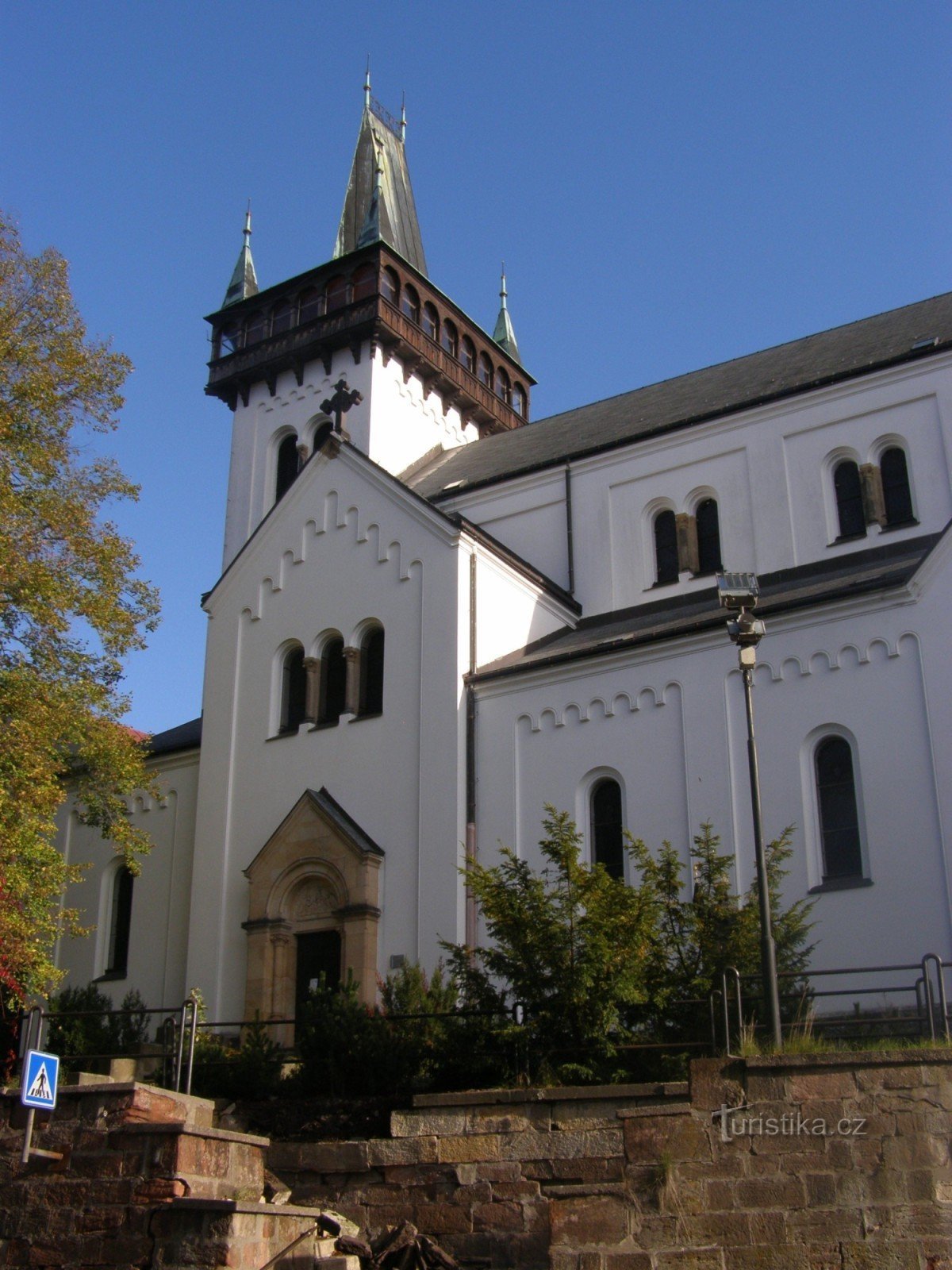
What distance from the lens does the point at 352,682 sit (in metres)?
26.8

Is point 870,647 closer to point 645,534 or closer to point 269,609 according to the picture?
point 645,534

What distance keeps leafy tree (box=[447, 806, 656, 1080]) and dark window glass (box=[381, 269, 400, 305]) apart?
76.8 ft

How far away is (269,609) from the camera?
29.0 metres

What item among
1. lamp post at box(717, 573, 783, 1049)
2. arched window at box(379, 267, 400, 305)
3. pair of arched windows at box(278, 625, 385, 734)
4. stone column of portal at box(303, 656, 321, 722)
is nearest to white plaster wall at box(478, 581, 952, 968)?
pair of arched windows at box(278, 625, 385, 734)

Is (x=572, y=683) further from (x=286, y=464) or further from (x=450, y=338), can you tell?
(x=450, y=338)

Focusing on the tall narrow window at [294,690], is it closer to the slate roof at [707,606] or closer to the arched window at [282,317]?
the slate roof at [707,606]

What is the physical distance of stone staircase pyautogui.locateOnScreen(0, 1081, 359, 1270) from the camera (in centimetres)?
1273

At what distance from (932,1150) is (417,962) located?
1170cm

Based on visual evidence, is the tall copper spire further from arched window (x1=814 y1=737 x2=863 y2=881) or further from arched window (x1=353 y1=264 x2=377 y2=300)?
arched window (x1=814 y1=737 x2=863 y2=881)

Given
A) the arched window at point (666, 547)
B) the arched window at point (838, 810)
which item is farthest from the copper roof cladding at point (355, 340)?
the arched window at point (838, 810)

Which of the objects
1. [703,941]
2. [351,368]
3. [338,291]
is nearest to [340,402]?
[351,368]

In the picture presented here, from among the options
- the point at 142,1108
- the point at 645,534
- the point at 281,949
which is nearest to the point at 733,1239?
the point at 142,1108

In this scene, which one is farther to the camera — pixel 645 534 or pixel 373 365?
pixel 373 365

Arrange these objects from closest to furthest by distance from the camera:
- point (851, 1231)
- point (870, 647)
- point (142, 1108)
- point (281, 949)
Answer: point (851, 1231), point (142, 1108), point (870, 647), point (281, 949)
